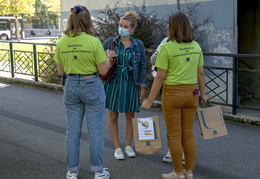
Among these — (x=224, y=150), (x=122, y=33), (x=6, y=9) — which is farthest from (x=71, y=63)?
(x=6, y=9)

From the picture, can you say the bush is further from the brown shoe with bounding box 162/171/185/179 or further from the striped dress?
the brown shoe with bounding box 162/171/185/179

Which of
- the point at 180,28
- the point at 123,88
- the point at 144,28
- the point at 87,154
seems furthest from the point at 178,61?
the point at 144,28

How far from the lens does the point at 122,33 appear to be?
5.08 meters

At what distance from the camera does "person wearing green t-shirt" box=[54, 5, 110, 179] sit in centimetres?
421

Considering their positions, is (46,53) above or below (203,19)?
below

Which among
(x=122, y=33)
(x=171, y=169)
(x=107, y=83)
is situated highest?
(x=122, y=33)

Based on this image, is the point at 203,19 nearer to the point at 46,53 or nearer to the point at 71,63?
the point at 46,53

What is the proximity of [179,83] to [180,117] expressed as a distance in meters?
0.37

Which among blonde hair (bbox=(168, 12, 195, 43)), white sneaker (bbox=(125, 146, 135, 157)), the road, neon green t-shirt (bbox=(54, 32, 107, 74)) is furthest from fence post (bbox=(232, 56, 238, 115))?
neon green t-shirt (bbox=(54, 32, 107, 74))

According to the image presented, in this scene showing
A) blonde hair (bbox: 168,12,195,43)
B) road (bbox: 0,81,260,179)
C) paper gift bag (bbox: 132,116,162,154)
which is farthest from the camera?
road (bbox: 0,81,260,179)

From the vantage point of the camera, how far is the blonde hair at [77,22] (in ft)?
13.8

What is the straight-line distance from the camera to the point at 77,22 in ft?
13.8

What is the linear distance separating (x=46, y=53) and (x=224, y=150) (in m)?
6.43

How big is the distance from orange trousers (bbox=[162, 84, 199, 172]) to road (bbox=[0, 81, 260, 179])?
49cm
